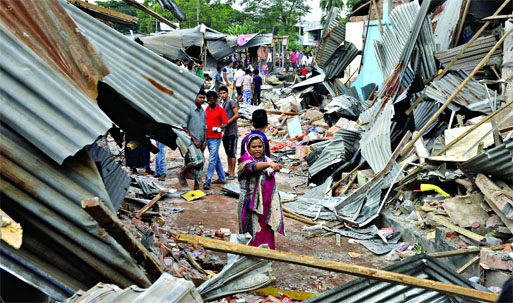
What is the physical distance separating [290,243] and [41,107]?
4257mm

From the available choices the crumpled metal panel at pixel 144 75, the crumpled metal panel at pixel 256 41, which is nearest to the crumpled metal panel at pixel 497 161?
the crumpled metal panel at pixel 144 75

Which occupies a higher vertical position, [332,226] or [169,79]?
[169,79]

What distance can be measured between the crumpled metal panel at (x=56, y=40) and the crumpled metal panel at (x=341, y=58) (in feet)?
35.7

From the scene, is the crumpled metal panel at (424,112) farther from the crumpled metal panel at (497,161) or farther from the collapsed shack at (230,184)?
the crumpled metal panel at (497,161)

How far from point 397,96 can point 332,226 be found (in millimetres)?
2753

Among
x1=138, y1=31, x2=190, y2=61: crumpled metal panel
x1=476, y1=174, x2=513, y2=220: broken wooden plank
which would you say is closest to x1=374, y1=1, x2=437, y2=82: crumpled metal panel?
x1=476, y1=174, x2=513, y2=220: broken wooden plank

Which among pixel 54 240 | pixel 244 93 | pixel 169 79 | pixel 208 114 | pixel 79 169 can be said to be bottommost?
pixel 244 93

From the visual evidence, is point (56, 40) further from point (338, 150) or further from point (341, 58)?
point (341, 58)

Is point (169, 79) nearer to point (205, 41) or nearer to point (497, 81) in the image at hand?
point (497, 81)

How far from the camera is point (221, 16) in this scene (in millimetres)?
47938

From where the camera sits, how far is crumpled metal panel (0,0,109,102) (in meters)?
2.29

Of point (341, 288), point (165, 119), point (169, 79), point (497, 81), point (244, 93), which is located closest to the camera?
point (341, 288)

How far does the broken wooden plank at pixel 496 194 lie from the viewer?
4434mm

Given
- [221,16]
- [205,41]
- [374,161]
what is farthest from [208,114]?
[221,16]
